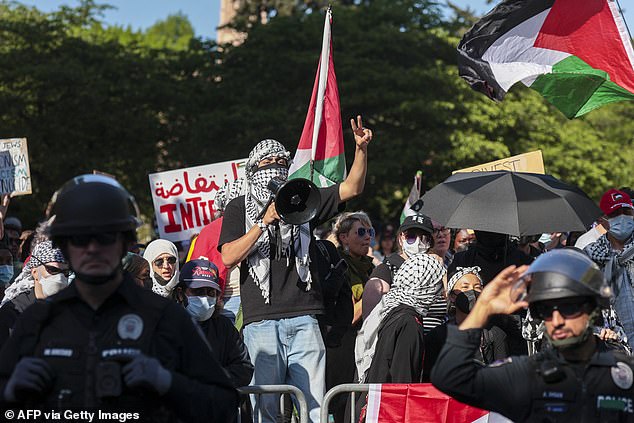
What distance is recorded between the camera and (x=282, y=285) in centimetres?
741

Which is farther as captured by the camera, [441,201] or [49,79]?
[49,79]

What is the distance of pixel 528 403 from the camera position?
4.37 meters

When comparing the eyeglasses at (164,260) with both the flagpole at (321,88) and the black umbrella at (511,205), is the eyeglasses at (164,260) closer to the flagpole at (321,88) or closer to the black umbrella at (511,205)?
the flagpole at (321,88)

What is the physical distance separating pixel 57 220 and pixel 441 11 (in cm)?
2974

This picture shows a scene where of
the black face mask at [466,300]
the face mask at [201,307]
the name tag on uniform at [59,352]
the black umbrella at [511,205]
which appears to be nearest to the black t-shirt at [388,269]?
the black umbrella at [511,205]

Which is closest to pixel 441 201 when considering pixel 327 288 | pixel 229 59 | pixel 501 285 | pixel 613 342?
pixel 327 288

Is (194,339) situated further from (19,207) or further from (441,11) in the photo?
(441,11)

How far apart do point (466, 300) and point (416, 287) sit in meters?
0.36

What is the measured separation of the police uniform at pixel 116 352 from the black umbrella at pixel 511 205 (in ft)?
13.3

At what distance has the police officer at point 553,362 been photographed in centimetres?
430

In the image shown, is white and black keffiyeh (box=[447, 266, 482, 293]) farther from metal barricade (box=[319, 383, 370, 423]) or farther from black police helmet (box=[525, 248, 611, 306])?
black police helmet (box=[525, 248, 611, 306])

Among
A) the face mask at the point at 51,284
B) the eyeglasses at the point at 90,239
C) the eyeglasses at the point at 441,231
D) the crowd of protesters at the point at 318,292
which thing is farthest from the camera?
the eyeglasses at the point at 441,231

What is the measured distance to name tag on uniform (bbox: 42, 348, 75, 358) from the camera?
12.7 ft

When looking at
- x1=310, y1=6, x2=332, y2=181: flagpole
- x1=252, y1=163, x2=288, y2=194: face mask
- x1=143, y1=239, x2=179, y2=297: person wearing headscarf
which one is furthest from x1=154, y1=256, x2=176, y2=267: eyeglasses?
x1=310, y1=6, x2=332, y2=181: flagpole
